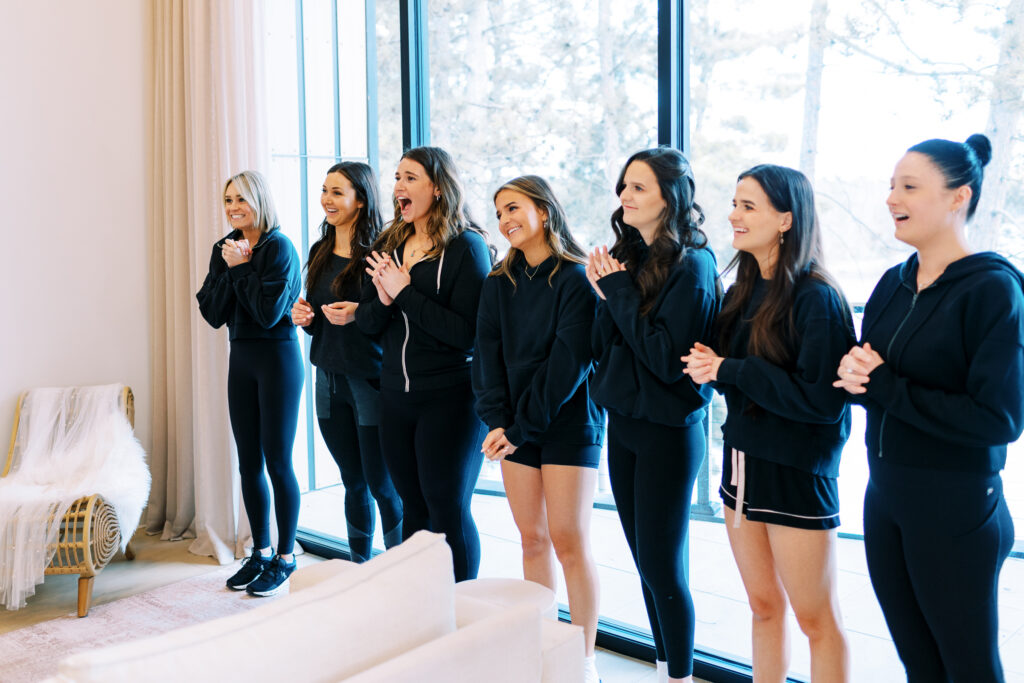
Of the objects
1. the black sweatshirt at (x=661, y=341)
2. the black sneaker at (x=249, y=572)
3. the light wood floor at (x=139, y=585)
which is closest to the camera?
the black sweatshirt at (x=661, y=341)

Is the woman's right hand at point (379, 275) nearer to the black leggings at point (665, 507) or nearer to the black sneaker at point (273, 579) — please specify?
the black leggings at point (665, 507)

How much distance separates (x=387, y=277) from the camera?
2791mm

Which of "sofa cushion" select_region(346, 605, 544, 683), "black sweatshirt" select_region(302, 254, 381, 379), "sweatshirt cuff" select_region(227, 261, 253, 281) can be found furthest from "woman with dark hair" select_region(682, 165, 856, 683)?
"sweatshirt cuff" select_region(227, 261, 253, 281)

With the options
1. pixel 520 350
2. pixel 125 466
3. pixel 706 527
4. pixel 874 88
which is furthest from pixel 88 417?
pixel 874 88

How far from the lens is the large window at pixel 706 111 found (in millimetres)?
2328

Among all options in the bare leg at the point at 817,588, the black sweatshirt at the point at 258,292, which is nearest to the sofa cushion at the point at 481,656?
the bare leg at the point at 817,588

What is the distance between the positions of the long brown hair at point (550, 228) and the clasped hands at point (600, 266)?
14 centimetres

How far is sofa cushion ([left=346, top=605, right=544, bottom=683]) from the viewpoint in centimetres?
122

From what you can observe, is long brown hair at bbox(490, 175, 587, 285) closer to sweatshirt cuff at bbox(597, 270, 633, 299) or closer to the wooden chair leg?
sweatshirt cuff at bbox(597, 270, 633, 299)

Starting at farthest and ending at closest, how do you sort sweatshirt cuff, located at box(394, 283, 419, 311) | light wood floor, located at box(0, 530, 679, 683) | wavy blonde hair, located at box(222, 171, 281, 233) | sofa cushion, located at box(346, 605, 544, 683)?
wavy blonde hair, located at box(222, 171, 281, 233)
light wood floor, located at box(0, 530, 679, 683)
sweatshirt cuff, located at box(394, 283, 419, 311)
sofa cushion, located at box(346, 605, 544, 683)

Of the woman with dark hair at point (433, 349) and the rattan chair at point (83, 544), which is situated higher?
the woman with dark hair at point (433, 349)

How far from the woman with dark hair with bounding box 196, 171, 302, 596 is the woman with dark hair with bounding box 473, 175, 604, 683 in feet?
3.75

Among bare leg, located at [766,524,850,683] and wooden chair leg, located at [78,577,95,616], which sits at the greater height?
bare leg, located at [766,524,850,683]

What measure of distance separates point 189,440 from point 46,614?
1.05 metres
